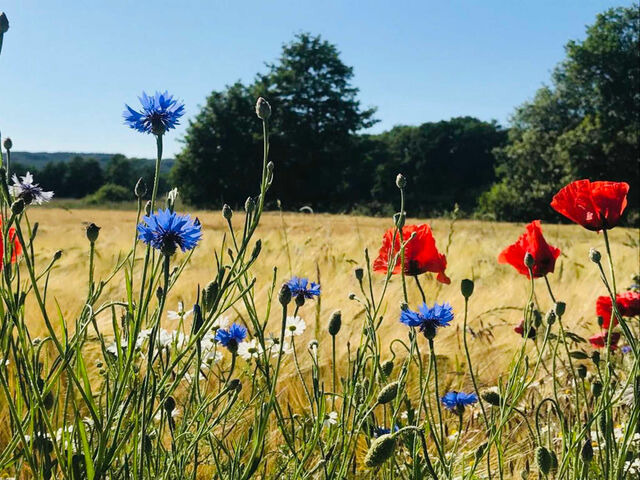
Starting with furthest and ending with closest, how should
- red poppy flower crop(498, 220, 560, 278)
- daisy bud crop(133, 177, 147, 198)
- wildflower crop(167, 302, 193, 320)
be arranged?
red poppy flower crop(498, 220, 560, 278), wildflower crop(167, 302, 193, 320), daisy bud crop(133, 177, 147, 198)

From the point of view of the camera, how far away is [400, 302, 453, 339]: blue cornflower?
0.90m

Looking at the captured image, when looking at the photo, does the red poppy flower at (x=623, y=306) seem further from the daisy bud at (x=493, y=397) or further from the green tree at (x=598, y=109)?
the green tree at (x=598, y=109)

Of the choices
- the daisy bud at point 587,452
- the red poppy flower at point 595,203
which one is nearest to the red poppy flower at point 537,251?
the red poppy flower at point 595,203

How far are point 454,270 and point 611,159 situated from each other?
62.8 ft

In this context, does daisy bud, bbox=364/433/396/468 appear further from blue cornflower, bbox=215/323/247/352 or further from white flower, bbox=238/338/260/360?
white flower, bbox=238/338/260/360

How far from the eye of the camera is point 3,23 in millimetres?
654

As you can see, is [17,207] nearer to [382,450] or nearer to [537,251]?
[382,450]

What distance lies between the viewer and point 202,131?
25203mm

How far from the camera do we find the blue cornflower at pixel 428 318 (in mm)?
901

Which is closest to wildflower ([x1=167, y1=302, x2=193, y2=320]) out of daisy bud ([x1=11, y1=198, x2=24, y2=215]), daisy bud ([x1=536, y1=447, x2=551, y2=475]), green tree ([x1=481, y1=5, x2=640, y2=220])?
daisy bud ([x1=11, y1=198, x2=24, y2=215])

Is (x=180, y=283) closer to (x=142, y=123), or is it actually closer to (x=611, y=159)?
(x=142, y=123)

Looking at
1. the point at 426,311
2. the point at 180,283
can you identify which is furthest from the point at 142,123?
the point at 180,283

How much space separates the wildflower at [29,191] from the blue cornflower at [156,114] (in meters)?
0.22

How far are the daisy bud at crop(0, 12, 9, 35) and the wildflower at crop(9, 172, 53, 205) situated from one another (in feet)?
1.00
